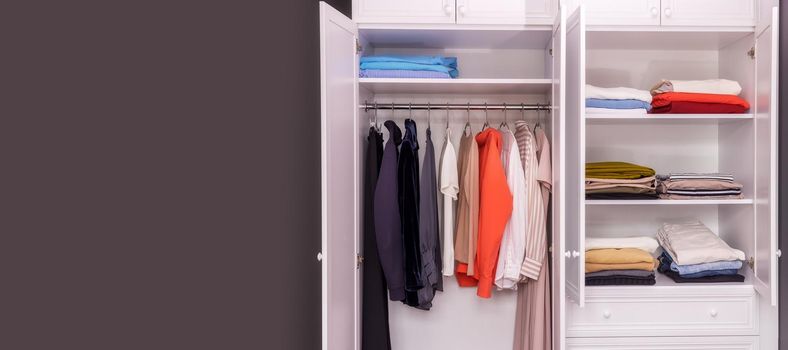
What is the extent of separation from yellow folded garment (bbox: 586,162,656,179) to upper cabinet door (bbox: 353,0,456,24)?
2.95 ft

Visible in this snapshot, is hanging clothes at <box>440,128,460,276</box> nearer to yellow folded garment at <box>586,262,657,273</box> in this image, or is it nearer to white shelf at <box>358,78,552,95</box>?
white shelf at <box>358,78,552,95</box>

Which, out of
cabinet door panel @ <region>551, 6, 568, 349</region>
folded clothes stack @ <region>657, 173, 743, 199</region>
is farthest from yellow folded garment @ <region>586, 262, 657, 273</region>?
folded clothes stack @ <region>657, 173, 743, 199</region>

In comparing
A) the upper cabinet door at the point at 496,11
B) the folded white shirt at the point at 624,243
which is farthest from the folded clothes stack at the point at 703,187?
the upper cabinet door at the point at 496,11

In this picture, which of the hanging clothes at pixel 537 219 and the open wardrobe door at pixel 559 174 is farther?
the hanging clothes at pixel 537 219

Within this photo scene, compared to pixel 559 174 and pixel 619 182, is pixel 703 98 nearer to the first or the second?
pixel 619 182

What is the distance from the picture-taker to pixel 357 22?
9.11 feet

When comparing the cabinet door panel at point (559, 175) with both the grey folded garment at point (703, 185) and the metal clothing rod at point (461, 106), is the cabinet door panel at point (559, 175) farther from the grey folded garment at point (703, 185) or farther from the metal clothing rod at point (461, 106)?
the grey folded garment at point (703, 185)

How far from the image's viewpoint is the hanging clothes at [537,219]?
109 inches

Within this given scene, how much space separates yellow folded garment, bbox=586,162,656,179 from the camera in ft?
9.27
